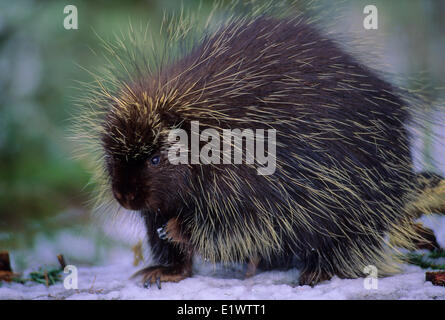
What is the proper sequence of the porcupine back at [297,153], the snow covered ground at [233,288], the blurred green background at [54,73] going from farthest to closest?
the blurred green background at [54,73] < the porcupine back at [297,153] < the snow covered ground at [233,288]

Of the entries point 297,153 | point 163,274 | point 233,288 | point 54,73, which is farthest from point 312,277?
point 54,73

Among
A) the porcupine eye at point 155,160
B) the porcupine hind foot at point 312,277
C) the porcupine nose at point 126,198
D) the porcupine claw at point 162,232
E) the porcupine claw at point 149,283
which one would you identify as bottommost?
the porcupine claw at point 149,283

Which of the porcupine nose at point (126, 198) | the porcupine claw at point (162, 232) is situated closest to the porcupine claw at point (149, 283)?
the porcupine claw at point (162, 232)

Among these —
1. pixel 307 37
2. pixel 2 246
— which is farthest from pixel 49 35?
pixel 307 37

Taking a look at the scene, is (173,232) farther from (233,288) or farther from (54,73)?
(54,73)

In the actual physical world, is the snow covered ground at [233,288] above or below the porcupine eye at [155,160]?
below

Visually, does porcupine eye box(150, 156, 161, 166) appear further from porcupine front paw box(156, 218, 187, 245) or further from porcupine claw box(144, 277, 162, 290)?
porcupine claw box(144, 277, 162, 290)

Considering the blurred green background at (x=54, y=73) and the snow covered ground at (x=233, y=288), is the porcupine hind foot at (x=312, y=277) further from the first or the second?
the blurred green background at (x=54, y=73)

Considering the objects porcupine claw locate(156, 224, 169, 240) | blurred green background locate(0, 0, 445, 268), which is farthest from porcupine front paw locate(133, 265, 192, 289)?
blurred green background locate(0, 0, 445, 268)
